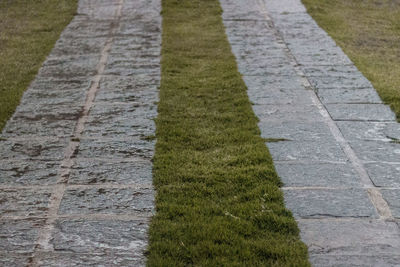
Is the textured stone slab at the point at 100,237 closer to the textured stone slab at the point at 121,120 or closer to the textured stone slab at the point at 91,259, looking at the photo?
the textured stone slab at the point at 91,259

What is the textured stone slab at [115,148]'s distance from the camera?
3.86m

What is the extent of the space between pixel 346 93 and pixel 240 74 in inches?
46.4

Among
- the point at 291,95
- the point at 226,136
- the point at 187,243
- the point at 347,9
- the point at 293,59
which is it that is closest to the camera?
the point at 187,243

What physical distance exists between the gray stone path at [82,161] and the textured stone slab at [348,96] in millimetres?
1631

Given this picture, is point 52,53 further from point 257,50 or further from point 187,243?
point 187,243

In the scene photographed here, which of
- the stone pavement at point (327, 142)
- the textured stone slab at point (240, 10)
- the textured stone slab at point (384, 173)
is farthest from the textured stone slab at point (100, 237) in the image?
the textured stone slab at point (240, 10)

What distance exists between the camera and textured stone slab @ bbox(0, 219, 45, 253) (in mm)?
2752

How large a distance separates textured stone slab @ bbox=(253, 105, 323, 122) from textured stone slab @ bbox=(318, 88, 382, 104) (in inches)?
11.5

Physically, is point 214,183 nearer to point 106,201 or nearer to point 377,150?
point 106,201

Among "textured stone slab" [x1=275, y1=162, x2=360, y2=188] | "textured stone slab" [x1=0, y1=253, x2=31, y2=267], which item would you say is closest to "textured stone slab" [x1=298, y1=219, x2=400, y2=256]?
"textured stone slab" [x1=275, y1=162, x2=360, y2=188]

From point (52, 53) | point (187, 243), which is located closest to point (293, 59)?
point (52, 53)

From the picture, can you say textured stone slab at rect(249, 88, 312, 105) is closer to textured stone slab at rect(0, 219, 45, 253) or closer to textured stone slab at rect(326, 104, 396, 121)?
textured stone slab at rect(326, 104, 396, 121)

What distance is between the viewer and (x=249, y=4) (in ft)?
30.2

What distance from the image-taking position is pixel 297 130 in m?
4.26
